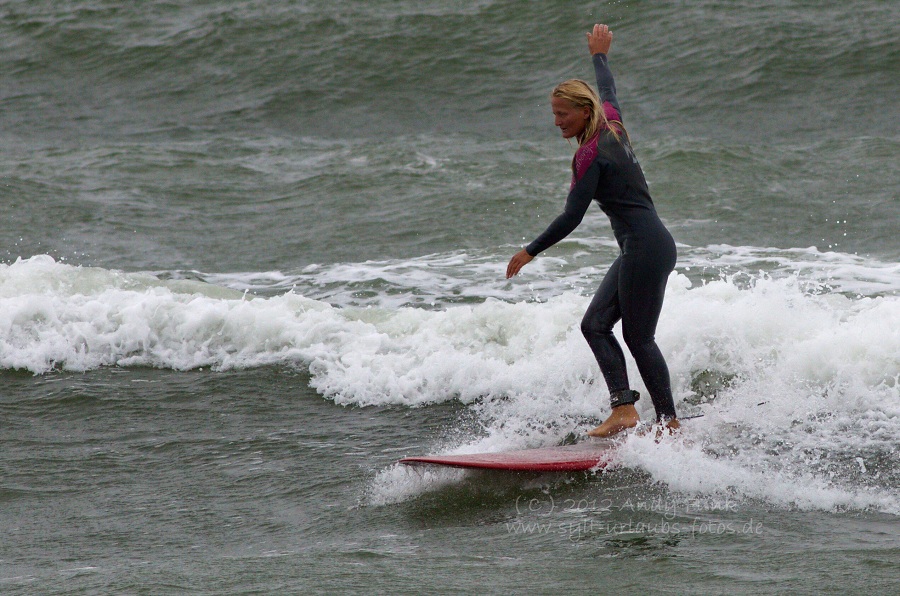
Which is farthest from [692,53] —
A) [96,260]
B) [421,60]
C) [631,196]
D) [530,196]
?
[631,196]

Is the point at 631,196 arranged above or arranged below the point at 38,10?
below

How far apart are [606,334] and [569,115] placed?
1.14 metres

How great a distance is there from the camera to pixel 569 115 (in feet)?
16.1

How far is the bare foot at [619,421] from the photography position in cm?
527

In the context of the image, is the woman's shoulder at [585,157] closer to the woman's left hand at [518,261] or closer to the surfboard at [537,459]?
the woman's left hand at [518,261]

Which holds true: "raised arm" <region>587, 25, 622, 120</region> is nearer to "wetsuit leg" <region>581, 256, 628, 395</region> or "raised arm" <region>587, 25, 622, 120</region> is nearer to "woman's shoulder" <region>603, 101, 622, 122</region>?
"woman's shoulder" <region>603, 101, 622, 122</region>

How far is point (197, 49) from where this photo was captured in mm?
18859

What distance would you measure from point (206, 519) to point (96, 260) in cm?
609

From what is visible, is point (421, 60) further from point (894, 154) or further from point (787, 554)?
point (787, 554)

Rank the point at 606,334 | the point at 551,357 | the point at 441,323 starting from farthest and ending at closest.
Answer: the point at 441,323 < the point at 551,357 < the point at 606,334

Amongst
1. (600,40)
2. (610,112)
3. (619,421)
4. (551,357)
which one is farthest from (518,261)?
(551,357)

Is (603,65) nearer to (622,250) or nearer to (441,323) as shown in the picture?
(622,250)

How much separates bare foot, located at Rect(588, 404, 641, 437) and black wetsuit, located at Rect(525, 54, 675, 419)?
0.05 metres

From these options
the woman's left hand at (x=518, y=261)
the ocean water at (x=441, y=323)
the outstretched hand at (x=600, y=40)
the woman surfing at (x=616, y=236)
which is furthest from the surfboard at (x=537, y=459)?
the outstretched hand at (x=600, y=40)
